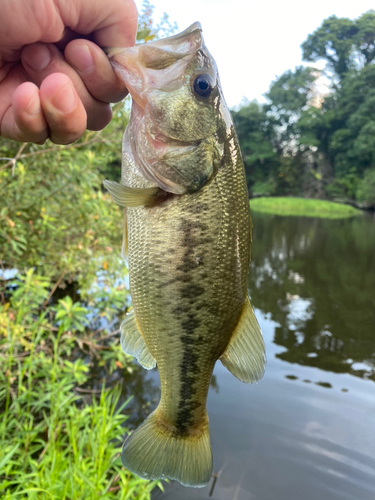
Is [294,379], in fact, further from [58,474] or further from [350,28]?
[350,28]

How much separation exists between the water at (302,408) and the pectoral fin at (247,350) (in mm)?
3003

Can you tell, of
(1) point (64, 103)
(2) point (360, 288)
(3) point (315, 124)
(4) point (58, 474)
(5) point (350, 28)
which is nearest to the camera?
(1) point (64, 103)

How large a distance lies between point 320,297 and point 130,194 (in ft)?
30.6

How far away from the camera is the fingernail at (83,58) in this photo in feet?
4.61

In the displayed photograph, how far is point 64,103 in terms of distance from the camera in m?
1.31

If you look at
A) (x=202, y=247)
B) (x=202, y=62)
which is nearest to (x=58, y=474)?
→ (x=202, y=247)

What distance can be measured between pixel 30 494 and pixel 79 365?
1.45 m

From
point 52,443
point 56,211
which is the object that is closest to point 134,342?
point 52,443

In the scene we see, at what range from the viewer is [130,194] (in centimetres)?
131

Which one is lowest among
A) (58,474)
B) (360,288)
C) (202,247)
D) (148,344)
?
(360,288)

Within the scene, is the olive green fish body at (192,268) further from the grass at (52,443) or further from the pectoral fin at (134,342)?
the grass at (52,443)

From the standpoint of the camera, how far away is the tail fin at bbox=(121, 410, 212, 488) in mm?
1364

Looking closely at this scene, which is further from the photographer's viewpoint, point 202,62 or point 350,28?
point 350,28

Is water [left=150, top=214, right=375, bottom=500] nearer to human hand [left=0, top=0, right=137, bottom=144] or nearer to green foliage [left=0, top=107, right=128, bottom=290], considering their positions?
green foliage [left=0, top=107, right=128, bottom=290]
